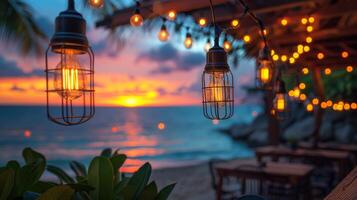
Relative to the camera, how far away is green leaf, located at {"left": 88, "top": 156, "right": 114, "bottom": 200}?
1.20 m

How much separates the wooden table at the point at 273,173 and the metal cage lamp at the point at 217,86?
3021 millimetres

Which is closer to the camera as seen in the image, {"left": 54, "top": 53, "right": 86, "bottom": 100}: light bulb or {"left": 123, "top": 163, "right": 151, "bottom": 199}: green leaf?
{"left": 54, "top": 53, "right": 86, "bottom": 100}: light bulb

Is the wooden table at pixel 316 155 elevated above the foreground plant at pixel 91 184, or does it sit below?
below

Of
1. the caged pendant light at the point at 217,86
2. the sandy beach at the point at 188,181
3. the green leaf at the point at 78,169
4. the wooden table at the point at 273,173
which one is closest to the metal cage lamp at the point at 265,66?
the caged pendant light at the point at 217,86

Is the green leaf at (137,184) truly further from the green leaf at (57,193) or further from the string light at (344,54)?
the string light at (344,54)

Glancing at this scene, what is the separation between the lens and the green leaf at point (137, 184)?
1260mm

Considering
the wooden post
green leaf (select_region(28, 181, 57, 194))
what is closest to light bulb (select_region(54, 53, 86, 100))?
green leaf (select_region(28, 181, 57, 194))

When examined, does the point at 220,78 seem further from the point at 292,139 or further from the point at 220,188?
the point at 292,139

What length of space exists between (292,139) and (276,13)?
9.72 feet

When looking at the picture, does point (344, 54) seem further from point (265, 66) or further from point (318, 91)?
point (265, 66)

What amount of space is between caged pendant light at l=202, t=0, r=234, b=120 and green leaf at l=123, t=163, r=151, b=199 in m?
0.38

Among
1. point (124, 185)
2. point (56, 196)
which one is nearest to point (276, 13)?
point (124, 185)

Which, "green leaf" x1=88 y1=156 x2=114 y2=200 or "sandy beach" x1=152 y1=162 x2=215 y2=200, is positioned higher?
"green leaf" x1=88 y1=156 x2=114 y2=200

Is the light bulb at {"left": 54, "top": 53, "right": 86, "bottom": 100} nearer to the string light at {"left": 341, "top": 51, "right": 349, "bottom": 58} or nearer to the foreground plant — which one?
the foreground plant
